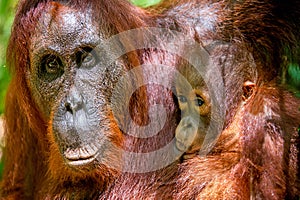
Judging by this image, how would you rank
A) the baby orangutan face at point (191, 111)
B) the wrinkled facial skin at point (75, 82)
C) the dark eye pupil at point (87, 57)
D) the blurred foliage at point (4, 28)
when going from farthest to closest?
the blurred foliage at point (4, 28), the baby orangutan face at point (191, 111), the dark eye pupil at point (87, 57), the wrinkled facial skin at point (75, 82)

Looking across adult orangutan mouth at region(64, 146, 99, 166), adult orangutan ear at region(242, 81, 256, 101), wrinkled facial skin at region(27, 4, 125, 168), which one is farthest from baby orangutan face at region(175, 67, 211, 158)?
adult orangutan mouth at region(64, 146, 99, 166)

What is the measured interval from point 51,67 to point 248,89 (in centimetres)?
111

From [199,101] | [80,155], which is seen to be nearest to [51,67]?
[80,155]

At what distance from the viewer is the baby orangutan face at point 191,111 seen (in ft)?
10.6

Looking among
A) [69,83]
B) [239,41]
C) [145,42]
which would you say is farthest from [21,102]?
[239,41]

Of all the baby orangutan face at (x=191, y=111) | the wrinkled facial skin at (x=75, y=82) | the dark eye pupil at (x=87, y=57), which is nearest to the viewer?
the wrinkled facial skin at (x=75, y=82)

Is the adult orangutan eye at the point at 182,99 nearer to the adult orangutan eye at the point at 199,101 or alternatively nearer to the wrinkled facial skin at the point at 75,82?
the adult orangutan eye at the point at 199,101

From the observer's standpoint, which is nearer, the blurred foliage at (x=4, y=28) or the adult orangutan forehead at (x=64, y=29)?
the adult orangutan forehead at (x=64, y=29)

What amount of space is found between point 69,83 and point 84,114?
0.22 m

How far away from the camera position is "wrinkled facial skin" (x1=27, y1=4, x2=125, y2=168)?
3.01 metres

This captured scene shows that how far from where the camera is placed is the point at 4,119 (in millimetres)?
3998

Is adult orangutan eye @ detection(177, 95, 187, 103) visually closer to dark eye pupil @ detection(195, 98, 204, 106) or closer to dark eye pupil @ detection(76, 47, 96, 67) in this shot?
dark eye pupil @ detection(195, 98, 204, 106)

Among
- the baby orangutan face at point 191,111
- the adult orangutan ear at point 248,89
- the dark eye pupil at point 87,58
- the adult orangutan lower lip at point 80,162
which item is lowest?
the adult orangutan lower lip at point 80,162

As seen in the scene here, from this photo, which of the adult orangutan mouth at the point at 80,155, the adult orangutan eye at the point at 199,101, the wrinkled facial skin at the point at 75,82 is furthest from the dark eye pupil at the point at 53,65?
the adult orangutan eye at the point at 199,101
